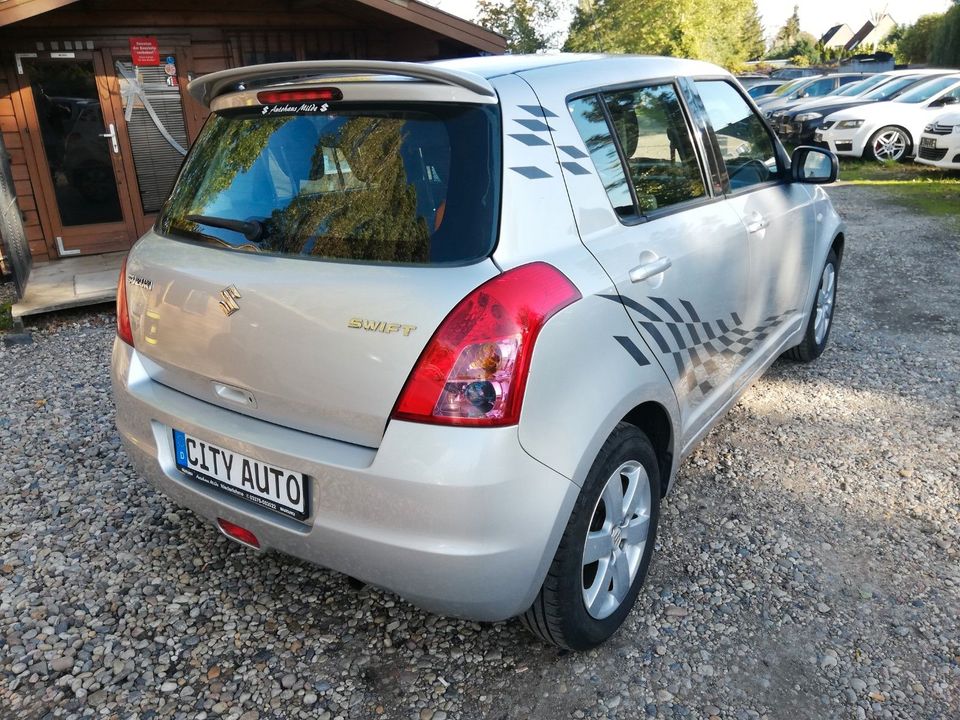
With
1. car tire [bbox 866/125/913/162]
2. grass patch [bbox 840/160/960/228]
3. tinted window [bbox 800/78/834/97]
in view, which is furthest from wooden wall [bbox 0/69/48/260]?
tinted window [bbox 800/78/834/97]

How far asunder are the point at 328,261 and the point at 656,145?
56.5 inches

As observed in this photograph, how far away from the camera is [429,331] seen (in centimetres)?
189

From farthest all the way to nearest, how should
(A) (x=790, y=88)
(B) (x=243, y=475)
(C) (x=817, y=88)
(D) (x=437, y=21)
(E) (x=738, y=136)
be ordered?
(A) (x=790, y=88) < (C) (x=817, y=88) < (D) (x=437, y=21) < (E) (x=738, y=136) < (B) (x=243, y=475)

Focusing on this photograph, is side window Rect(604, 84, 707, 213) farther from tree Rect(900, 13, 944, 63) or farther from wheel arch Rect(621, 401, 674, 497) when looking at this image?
tree Rect(900, 13, 944, 63)

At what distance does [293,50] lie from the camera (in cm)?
873

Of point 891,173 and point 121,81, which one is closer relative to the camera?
point 121,81

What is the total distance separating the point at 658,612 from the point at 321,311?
1580 millimetres

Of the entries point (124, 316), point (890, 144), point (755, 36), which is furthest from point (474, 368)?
point (755, 36)

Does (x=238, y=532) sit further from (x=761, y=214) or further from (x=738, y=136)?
(x=738, y=136)

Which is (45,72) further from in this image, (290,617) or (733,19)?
(733,19)

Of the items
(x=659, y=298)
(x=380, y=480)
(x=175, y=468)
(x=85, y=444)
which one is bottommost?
(x=85, y=444)

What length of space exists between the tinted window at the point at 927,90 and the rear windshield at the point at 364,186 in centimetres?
1529

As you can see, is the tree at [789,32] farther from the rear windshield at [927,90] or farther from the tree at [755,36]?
the rear windshield at [927,90]

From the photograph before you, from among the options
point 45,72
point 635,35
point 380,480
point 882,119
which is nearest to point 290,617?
point 380,480
